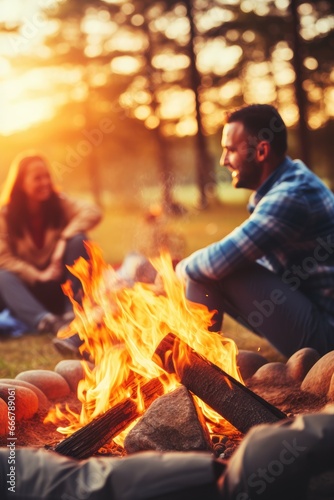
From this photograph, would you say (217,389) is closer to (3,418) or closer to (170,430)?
(170,430)

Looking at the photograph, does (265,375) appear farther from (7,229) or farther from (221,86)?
(221,86)

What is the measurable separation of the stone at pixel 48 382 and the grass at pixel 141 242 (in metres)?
0.82

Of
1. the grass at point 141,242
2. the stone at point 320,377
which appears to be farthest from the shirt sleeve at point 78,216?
the stone at point 320,377

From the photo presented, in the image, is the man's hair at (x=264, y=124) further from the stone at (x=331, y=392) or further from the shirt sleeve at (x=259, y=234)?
the stone at (x=331, y=392)

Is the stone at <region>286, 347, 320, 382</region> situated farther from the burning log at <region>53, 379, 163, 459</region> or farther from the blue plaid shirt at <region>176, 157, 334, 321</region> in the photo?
the burning log at <region>53, 379, 163, 459</region>

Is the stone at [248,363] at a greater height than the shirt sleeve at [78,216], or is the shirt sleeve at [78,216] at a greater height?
the shirt sleeve at [78,216]

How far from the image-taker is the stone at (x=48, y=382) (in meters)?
3.64

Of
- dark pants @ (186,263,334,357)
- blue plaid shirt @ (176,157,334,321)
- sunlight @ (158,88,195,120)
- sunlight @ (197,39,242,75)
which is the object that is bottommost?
dark pants @ (186,263,334,357)

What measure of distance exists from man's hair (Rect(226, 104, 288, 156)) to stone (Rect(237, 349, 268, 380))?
122 cm

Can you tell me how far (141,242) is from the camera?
12086 mm

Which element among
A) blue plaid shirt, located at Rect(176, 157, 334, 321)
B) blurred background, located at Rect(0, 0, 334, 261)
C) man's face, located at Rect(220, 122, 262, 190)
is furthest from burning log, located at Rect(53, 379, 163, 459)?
blurred background, located at Rect(0, 0, 334, 261)

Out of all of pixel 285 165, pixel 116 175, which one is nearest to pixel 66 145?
pixel 116 175

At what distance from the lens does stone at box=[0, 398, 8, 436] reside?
3.09 m

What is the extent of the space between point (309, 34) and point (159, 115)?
8107 mm
